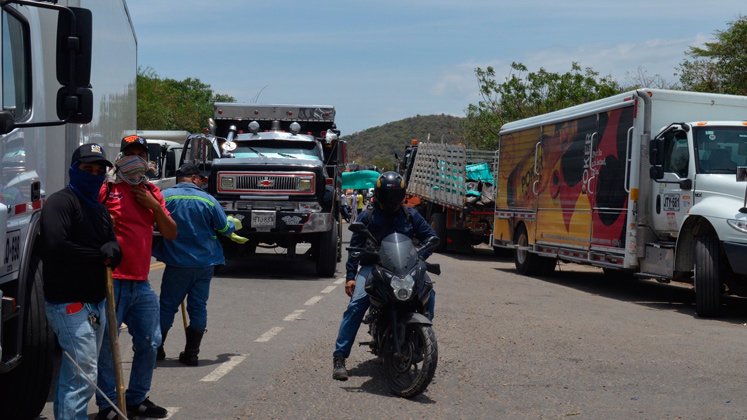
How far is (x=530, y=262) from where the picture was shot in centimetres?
2025

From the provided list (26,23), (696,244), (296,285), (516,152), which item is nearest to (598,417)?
(26,23)

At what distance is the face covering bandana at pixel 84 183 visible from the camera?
5727mm

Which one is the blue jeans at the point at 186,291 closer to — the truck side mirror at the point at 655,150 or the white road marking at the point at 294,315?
the white road marking at the point at 294,315

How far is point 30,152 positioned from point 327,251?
35.2 feet

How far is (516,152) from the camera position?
2183cm

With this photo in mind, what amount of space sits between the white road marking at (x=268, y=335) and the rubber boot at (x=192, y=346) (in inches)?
53.9

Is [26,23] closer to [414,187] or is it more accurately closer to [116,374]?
[116,374]

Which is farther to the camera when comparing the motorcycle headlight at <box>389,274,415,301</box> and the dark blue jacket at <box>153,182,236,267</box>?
the dark blue jacket at <box>153,182,236,267</box>

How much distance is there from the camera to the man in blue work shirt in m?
8.31

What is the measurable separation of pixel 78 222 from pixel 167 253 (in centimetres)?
267

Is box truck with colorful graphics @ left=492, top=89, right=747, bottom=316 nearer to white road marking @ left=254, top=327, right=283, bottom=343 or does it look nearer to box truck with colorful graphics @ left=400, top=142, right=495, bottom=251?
white road marking @ left=254, top=327, right=283, bottom=343

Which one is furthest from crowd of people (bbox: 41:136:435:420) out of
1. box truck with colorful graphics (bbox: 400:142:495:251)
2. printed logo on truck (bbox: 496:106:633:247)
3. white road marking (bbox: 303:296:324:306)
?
box truck with colorful graphics (bbox: 400:142:495:251)

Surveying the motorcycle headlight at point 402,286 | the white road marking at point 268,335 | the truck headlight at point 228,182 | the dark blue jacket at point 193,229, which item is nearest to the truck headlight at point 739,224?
the white road marking at point 268,335

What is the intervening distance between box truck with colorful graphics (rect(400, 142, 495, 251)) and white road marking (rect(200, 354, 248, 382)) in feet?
53.5
